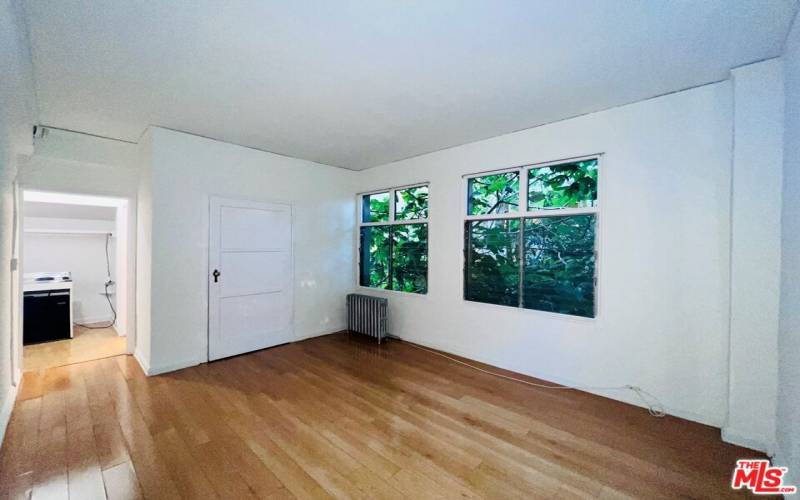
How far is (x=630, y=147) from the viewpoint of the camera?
2.86m

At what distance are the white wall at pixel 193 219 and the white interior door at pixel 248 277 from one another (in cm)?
11

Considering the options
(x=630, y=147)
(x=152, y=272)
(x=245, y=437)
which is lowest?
(x=245, y=437)

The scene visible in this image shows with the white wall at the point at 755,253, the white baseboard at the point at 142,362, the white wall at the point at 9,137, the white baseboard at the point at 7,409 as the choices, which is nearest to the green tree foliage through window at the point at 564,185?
the white wall at the point at 755,253

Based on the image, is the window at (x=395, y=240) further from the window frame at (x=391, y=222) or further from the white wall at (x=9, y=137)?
the white wall at (x=9, y=137)

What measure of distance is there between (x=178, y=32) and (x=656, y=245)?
4.05 metres

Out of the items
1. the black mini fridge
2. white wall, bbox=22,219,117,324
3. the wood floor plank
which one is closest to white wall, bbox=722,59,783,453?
the wood floor plank

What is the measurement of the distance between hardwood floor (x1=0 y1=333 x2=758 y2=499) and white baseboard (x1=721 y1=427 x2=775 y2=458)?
6cm

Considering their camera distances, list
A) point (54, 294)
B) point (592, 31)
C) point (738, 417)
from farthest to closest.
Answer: point (54, 294) → point (738, 417) → point (592, 31)

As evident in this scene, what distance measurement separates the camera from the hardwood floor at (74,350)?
146 inches

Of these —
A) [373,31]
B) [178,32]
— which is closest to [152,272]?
[178,32]

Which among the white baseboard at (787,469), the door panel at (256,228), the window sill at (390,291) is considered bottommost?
the white baseboard at (787,469)

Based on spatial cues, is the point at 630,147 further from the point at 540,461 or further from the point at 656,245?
the point at 540,461

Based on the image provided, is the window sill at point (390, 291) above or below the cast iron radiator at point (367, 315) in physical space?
above

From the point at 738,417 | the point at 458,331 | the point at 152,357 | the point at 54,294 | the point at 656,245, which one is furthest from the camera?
the point at 54,294
